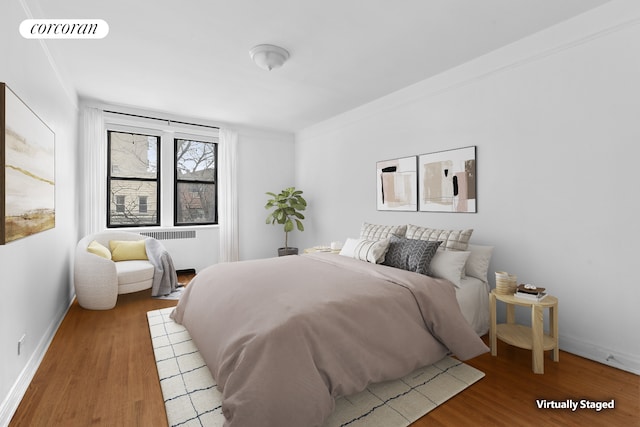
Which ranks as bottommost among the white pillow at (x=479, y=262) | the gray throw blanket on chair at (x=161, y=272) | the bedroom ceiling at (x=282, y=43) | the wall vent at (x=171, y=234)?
the gray throw blanket on chair at (x=161, y=272)

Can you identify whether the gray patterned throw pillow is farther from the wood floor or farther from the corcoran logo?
the corcoran logo

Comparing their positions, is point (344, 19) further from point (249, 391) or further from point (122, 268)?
point (122, 268)

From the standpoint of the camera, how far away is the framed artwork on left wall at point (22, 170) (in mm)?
1751

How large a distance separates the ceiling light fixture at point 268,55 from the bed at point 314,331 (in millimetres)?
1977

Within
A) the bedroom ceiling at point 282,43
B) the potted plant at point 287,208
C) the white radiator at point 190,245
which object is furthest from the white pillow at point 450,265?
the white radiator at point 190,245

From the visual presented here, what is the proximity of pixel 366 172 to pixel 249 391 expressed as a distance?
11.4 feet

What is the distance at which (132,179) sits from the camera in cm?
491

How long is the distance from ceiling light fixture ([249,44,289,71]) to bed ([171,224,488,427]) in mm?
1977

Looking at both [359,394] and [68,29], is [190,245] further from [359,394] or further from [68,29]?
[359,394]

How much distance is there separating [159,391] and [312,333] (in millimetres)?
1141

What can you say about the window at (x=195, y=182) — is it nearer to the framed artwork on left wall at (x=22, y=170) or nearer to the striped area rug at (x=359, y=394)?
the framed artwork on left wall at (x=22, y=170)

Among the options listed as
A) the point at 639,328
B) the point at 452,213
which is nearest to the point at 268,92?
the point at 452,213

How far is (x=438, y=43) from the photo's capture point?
281 centimetres

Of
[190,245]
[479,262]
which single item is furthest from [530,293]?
[190,245]
